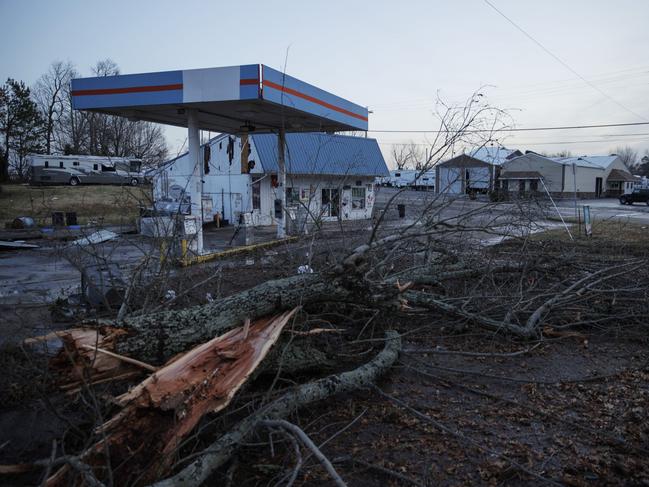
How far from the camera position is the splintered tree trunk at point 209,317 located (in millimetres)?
3457

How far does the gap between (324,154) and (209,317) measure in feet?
79.7

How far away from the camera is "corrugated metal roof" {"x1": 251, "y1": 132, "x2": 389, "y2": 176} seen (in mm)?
24406

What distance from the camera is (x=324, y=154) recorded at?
2741 cm

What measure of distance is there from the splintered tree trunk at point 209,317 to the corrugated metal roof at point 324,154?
17.7 meters

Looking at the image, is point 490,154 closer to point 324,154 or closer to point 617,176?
point 324,154

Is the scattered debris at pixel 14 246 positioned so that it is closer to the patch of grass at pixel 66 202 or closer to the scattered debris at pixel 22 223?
the scattered debris at pixel 22 223

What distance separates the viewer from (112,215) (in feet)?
95.1

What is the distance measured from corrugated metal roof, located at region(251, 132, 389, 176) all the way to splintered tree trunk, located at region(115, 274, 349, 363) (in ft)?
58.0

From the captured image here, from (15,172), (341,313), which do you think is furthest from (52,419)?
(15,172)

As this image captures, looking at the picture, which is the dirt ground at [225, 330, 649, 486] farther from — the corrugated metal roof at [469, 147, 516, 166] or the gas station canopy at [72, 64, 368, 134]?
the gas station canopy at [72, 64, 368, 134]

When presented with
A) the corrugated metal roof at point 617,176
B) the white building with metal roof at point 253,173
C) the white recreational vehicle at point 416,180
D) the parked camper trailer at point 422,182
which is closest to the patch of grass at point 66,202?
the white building with metal roof at point 253,173

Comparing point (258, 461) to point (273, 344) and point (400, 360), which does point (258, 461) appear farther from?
point (400, 360)

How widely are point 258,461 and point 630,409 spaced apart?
120 inches

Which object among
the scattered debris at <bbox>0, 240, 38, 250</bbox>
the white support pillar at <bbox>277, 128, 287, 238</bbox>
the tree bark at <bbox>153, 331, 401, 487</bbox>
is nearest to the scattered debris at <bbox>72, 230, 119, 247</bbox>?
the scattered debris at <bbox>0, 240, 38, 250</bbox>
